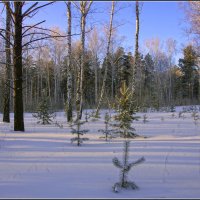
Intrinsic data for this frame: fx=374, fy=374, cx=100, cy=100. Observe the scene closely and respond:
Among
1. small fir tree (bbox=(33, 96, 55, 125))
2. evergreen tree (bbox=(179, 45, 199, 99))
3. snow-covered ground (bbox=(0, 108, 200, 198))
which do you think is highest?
evergreen tree (bbox=(179, 45, 199, 99))

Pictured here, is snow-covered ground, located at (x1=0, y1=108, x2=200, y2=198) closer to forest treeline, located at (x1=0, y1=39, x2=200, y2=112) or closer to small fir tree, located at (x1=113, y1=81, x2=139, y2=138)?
small fir tree, located at (x1=113, y1=81, x2=139, y2=138)

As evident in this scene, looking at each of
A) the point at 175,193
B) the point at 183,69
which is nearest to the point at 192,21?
the point at 175,193

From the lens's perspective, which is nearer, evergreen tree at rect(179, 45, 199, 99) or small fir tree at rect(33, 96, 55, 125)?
small fir tree at rect(33, 96, 55, 125)

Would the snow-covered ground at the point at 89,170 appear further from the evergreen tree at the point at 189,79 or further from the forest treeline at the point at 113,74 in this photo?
the evergreen tree at the point at 189,79

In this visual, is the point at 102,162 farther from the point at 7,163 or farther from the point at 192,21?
the point at 192,21

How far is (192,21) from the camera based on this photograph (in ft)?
64.0

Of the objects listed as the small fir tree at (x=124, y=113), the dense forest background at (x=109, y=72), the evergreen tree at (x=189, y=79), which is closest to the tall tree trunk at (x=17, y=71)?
the small fir tree at (x=124, y=113)

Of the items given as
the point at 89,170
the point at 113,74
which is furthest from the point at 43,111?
the point at 113,74

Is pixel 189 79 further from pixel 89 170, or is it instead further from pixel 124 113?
pixel 89 170

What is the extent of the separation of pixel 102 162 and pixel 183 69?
6218 cm

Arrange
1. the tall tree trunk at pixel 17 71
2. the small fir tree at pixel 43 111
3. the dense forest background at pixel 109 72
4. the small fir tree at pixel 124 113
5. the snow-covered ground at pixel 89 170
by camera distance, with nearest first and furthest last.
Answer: the snow-covered ground at pixel 89 170, the small fir tree at pixel 124 113, the tall tree trunk at pixel 17 71, the small fir tree at pixel 43 111, the dense forest background at pixel 109 72

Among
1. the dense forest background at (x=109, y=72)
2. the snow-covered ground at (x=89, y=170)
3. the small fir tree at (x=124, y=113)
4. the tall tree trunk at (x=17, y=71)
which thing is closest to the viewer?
the snow-covered ground at (x=89, y=170)

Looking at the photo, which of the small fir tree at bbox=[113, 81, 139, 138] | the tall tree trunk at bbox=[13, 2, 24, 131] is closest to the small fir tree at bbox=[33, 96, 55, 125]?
the tall tree trunk at bbox=[13, 2, 24, 131]

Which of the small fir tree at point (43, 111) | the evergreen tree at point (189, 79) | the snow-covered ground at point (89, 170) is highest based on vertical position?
the evergreen tree at point (189, 79)
